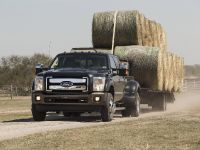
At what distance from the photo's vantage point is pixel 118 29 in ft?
68.0

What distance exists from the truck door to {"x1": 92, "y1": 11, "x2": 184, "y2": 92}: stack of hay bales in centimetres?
279

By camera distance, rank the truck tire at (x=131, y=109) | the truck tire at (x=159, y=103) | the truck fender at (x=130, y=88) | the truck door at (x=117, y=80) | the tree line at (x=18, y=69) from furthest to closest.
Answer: the tree line at (x=18, y=69)
the truck tire at (x=159, y=103)
the truck tire at (x=131, y=109)
the truck fender at (x=130, y=88)
the truck door at (x=117, y=80)

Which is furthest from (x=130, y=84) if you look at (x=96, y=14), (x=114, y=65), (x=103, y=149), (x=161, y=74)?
(x=103, y=149)

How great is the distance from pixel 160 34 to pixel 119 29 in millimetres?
3650

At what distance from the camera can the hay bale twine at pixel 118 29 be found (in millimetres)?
20688

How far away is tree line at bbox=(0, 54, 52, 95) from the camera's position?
69750 millimetres

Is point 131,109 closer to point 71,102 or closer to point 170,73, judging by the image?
point 71,102

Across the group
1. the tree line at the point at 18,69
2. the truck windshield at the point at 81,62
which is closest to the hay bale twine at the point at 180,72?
the truck windshield at the point at 81,62

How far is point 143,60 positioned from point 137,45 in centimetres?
114

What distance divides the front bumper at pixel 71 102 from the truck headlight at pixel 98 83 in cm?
13

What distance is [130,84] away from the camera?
1769 centimetres

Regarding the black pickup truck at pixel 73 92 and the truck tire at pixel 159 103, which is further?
the truck tire at pixel 159 103

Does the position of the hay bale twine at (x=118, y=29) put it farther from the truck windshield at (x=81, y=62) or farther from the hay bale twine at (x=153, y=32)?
the truck windshield at (x=81, y=62)

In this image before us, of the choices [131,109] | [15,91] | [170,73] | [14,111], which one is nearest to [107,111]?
[131,109]
